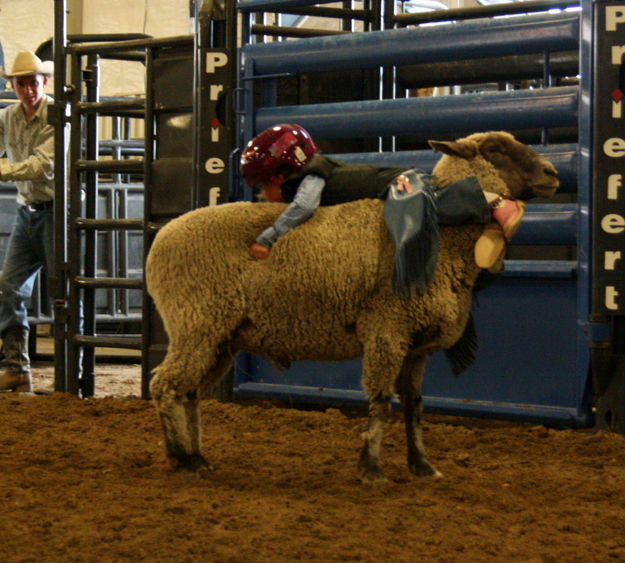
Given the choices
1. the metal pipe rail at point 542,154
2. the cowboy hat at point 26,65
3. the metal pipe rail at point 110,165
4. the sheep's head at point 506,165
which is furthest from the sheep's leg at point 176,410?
the cowboy hat at point 26,65

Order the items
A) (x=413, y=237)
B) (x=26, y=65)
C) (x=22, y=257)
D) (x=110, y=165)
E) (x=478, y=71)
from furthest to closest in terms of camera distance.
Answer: (x=22, y=257), (x=26, y=65), (x=478, y=71), (x=110, y=165), (x=413, y=237)

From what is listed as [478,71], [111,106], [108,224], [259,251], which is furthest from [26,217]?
[478,71]

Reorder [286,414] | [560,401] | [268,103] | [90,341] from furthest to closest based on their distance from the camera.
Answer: [90,341] < [268,103] < [286,414] < [560,401]

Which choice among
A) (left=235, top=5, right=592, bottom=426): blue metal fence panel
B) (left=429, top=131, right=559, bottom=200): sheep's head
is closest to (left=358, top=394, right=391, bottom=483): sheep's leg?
(left=429, top=131, right=559, bottom=200): sheep's head

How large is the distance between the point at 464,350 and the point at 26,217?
12.2 ft

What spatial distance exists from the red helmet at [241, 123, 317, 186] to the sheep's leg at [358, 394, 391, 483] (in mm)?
1087

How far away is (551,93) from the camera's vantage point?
477 centimetres

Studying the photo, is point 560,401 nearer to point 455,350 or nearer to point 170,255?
point 455,350

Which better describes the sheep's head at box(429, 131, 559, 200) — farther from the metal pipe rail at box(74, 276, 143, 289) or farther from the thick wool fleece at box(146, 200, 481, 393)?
the metal pipe rail at box(74, 276, 143, 289)

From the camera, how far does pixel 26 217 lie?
6.45 m

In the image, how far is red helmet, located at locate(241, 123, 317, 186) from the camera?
3.90 metres

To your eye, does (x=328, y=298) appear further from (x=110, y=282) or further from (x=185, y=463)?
(x=110, y=282)

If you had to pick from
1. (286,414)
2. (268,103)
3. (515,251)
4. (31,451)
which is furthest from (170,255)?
(515,251)

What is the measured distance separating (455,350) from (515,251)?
6.82 ft
